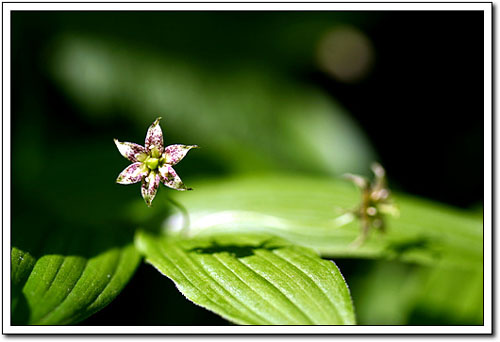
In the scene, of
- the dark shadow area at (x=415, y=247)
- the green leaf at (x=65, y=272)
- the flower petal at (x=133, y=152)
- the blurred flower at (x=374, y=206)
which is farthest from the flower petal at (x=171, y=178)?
the dark shadow area at (x=415, y=247)

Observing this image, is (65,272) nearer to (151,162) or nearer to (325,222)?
(151,162)

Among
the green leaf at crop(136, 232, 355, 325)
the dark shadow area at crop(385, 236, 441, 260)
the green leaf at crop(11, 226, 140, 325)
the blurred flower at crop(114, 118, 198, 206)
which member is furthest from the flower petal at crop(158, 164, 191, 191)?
the dark shadow area at crop(385, 236, 441, 260)

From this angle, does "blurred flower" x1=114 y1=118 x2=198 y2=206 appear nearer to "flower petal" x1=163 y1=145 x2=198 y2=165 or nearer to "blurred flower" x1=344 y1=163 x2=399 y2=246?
"flower petal" x1=163 y1=145 x2=198 y2=165
